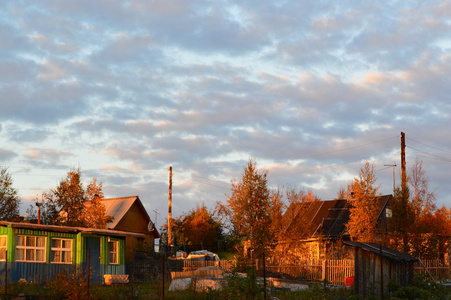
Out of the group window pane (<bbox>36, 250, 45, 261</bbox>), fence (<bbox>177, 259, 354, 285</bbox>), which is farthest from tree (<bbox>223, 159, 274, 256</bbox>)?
window pane (<bbox>36, 250, 45, 261</bbox>)

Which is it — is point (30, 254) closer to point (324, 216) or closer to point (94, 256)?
point (94, 256)

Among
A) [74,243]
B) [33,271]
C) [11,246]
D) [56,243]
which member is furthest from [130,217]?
[11,246]

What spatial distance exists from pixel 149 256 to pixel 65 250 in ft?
48.5

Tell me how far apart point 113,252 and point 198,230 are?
96.2ft

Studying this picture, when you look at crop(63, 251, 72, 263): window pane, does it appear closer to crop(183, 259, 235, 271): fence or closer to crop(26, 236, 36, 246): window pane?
crop(26, 236, 36, 246): window pane

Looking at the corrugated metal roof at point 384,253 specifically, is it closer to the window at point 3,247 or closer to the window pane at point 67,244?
the window pane at point 67,244

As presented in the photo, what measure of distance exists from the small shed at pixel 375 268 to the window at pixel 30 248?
612 inches

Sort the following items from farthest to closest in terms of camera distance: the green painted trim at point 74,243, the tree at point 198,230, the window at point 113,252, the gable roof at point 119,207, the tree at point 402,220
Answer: the tree at point 198,230
the gable roof at point 119,207
the tree at point 402,220
the window at point 113,252
the green painted trim at point 74,243

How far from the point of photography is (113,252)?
32.5 m

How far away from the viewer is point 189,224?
62.2m

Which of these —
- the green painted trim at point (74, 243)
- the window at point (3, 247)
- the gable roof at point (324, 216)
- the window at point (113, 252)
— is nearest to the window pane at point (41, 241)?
the green painted trim at point (74, 243)

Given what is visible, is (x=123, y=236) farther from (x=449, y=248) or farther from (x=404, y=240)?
(x=449, y=248)

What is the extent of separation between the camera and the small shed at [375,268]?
20.9 meters

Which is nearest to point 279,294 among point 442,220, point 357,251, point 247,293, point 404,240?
point 357,251
